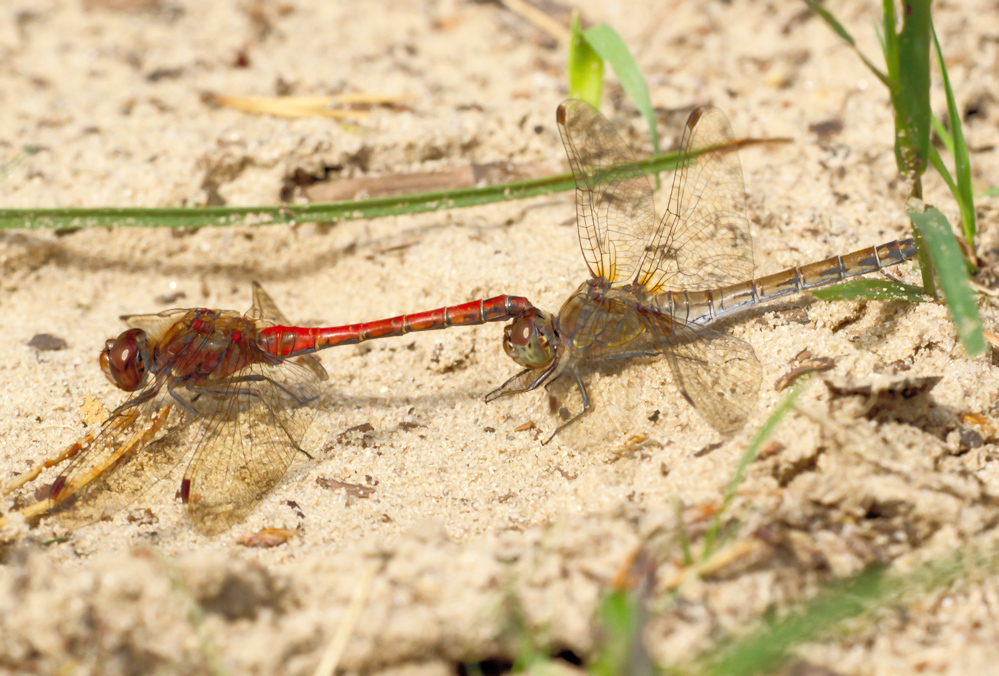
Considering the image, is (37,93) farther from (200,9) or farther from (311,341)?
(311,341)

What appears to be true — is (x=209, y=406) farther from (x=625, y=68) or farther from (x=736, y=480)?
(x=625, y=68)

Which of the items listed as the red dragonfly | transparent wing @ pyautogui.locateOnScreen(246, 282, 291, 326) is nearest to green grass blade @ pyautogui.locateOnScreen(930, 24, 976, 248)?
the red dragonfly

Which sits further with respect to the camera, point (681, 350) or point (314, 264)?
point (314, 264)

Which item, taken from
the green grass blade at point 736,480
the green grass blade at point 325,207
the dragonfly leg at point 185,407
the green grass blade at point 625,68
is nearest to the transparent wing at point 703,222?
the green grass blade at point 625,68

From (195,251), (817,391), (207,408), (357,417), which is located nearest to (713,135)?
(817,391)

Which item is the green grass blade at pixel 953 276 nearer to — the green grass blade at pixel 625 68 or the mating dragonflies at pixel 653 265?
the mating dragonflies at pixel 653 265

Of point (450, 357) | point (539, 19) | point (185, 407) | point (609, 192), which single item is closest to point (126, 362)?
point (185, 407)
